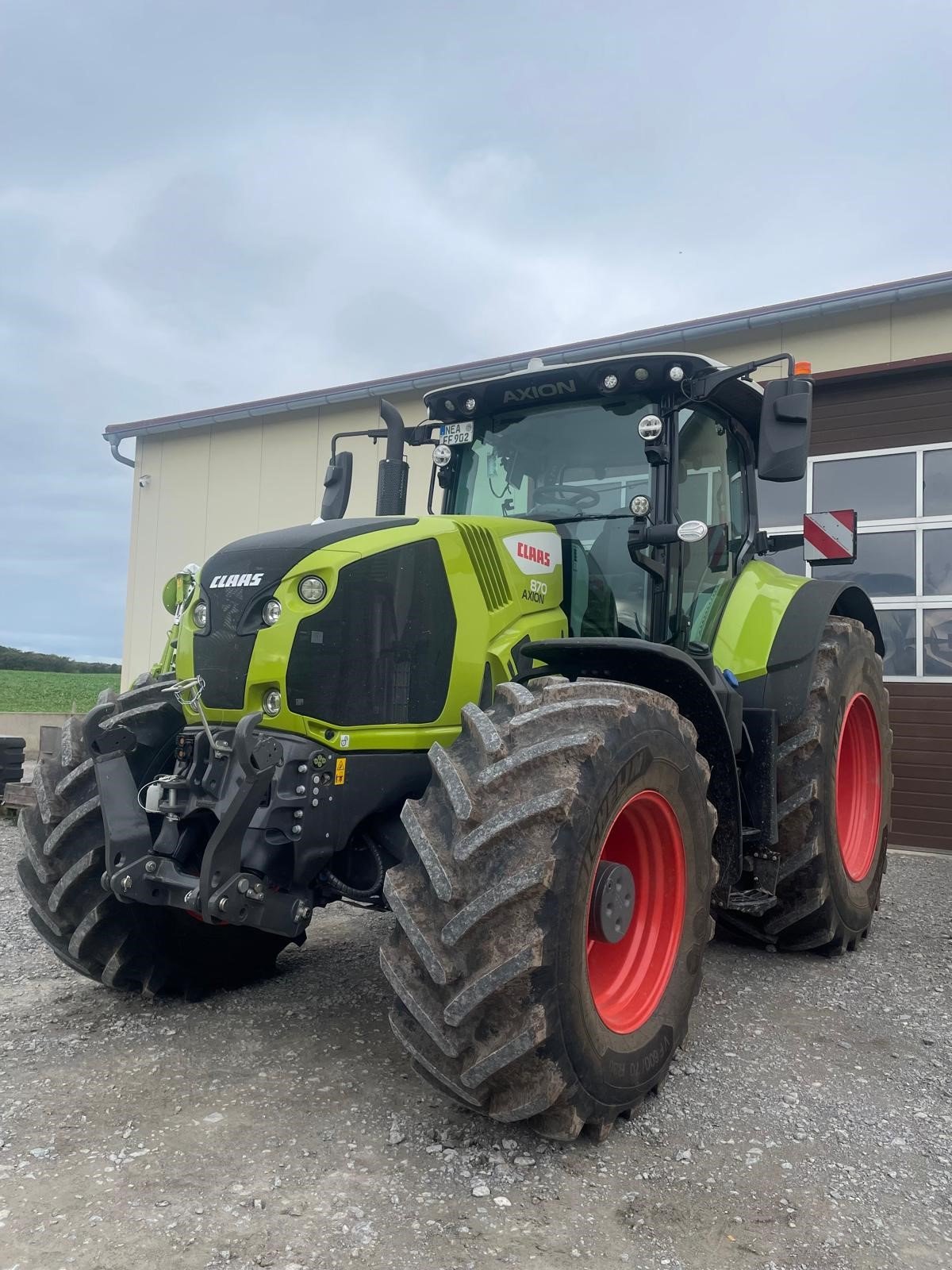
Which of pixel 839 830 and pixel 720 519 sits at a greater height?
pixel 720 519

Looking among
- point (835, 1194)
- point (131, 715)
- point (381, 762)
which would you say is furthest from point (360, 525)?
point (835, 1194)


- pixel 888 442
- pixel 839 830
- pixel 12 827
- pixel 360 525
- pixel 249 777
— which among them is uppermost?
pixel 888 442

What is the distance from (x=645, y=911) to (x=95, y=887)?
1981 mm

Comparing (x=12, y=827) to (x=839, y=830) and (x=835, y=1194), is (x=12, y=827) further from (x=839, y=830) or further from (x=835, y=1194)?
(x=835, y=1194)

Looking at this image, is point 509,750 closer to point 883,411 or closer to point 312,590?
point 312,590

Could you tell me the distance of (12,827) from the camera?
28.9ft

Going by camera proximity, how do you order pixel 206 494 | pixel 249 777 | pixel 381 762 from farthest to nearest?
pixel 206 494
pixel 381 762
pixel 249 777

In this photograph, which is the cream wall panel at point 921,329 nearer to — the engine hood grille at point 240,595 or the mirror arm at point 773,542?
the mirror arm at point 773,542

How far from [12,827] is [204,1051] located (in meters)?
6.15

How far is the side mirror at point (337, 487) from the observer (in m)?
4.45

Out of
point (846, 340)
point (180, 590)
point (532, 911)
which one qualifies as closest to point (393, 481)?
point (180, 590)

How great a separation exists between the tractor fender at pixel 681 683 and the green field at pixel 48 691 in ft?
53.2

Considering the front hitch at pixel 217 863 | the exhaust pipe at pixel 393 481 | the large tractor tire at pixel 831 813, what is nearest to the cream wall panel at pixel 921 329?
the large tractor tire at pixel 831 813

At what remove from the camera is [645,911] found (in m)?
3.34
